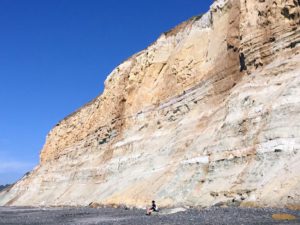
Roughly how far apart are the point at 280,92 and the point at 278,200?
27.4ft

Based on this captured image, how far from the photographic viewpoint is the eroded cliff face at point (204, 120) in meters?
26.4

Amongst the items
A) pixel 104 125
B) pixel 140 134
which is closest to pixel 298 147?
pixel 140 134

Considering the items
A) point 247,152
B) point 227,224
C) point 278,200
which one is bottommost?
point 227,224

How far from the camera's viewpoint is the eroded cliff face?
26.4 metres

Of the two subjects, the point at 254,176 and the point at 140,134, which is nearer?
the point at 254,176

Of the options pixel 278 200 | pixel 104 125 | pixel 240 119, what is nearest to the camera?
pixel 278 200

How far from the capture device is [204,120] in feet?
123

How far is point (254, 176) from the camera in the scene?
25750mm

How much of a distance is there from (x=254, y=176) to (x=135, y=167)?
20513mm

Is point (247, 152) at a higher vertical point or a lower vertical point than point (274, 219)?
higher

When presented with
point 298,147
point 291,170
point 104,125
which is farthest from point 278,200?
point 104,125

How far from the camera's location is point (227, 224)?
17547 millimetres

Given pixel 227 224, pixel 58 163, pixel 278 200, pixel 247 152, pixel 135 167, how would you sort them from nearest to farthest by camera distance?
pixel 227 224 → pixel 278 200 → pixel 247 152 → pixel 135 167 → pixel 58 163

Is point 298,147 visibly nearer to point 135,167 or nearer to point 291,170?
point 291,170
